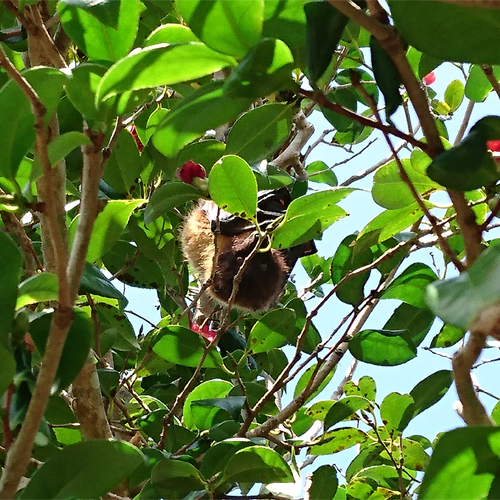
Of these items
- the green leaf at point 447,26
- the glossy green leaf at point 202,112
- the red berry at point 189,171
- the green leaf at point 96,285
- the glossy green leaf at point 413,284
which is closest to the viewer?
the green leaf at point 447,26

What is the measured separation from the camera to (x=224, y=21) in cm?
49

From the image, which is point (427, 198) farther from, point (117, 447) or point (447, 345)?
point (117, 447)

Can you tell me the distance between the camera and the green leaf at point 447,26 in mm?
417

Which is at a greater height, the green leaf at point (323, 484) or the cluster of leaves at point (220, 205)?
the cluster of leaves at point (220, 205)

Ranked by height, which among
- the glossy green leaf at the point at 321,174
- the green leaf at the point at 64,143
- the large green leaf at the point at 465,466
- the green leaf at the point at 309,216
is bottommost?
the large green leaf at the point at 465,466

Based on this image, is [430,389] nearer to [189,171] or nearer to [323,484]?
[323,484]

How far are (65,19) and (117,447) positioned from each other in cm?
41

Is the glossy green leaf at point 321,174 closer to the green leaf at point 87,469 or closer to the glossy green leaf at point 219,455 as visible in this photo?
the glossy green leaf at point 219,455

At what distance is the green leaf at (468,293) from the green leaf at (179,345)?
30.5 inches

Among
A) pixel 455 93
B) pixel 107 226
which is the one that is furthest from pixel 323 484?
pixel 455 93

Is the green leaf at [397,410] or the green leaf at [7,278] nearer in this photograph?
the green leaf at [7,278]

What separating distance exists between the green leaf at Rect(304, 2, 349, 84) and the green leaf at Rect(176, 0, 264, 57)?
0.14 feet

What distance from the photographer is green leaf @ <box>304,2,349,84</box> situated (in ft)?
1.54

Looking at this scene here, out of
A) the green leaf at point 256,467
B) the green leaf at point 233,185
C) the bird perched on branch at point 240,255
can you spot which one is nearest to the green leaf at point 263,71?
the green leaf at point 233,185
